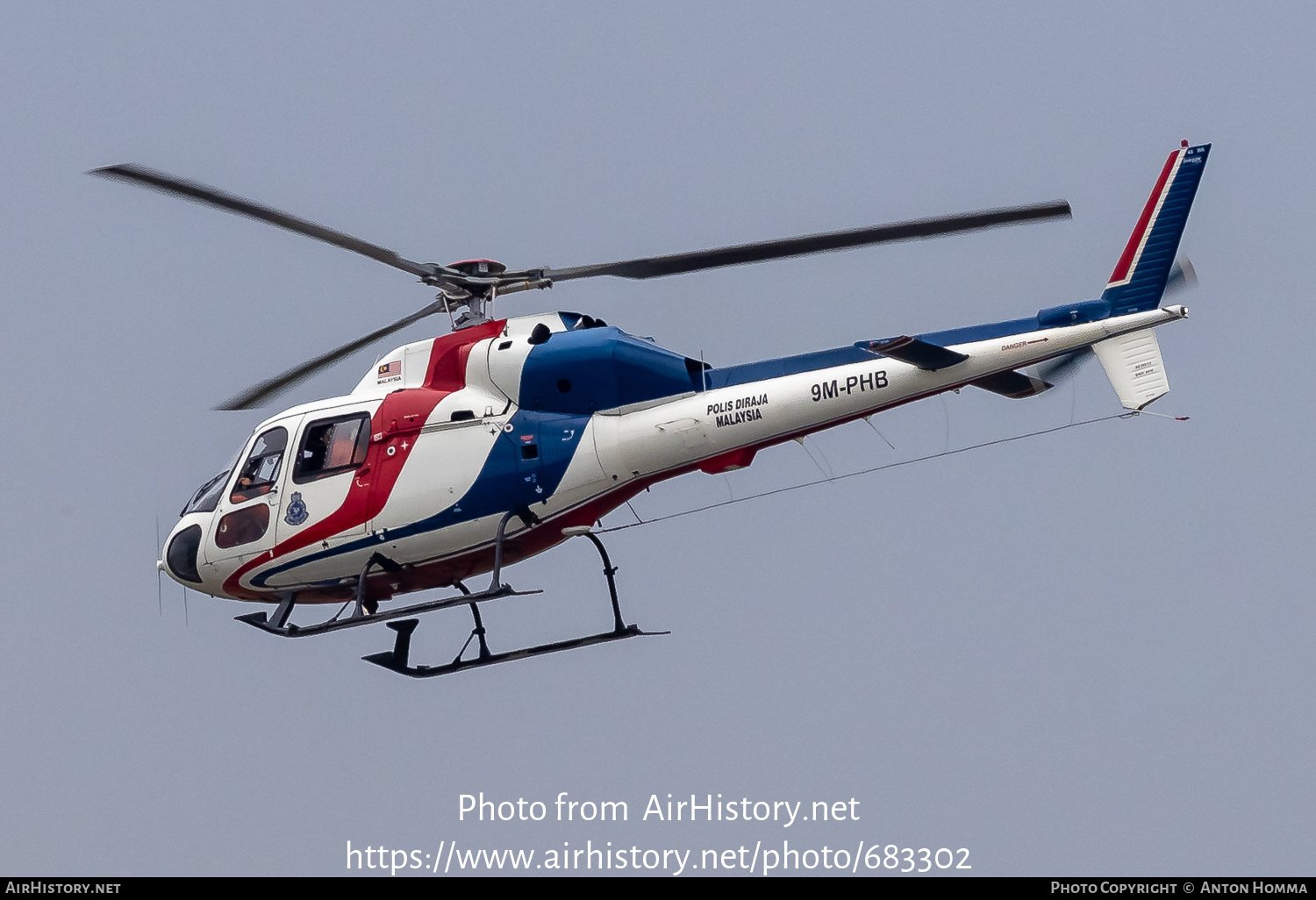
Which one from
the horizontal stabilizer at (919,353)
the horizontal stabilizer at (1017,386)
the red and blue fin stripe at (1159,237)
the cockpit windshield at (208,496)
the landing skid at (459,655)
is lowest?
the landing skid at (459,655)

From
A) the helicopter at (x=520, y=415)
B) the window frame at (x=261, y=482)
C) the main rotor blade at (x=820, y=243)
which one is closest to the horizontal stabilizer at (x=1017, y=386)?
the helicopter at (x=520, y=415)

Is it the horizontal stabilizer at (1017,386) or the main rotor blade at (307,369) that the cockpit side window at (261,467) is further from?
the horizontal stabilizer at (1017,386)

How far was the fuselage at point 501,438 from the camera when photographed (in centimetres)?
1427

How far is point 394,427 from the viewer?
50.8 feet

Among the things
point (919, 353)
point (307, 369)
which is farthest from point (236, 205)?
point (919, 353)

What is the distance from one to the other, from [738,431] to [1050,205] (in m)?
3.40

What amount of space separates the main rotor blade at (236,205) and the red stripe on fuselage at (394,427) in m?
1.19

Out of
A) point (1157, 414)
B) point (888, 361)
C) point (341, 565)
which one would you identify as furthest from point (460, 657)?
point (1157, 414)

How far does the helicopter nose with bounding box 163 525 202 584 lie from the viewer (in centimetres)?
1638

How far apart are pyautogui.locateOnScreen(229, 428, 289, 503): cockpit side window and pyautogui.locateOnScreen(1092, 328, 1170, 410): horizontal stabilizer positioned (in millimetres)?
7643

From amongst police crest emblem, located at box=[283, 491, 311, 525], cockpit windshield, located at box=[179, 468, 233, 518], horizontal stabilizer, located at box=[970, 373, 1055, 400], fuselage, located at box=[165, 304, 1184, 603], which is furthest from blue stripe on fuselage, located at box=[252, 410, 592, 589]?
horizontal stabilizer, located at box=[970, 373, 1055, 400]

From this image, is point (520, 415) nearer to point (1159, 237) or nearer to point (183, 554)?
point (183, 554)

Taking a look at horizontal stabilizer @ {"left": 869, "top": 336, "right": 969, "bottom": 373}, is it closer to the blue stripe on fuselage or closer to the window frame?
the blue stripe on fuselage

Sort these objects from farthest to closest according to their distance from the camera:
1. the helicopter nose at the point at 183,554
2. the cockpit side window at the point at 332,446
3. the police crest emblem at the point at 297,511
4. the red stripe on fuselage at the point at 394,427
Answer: the helicopter nose at the point at 183,554 < the police crest emblem at the point at 297,511 < the cockpit side window at the point at 332,446 < the red stripe on fuselage at the point at 394,427
